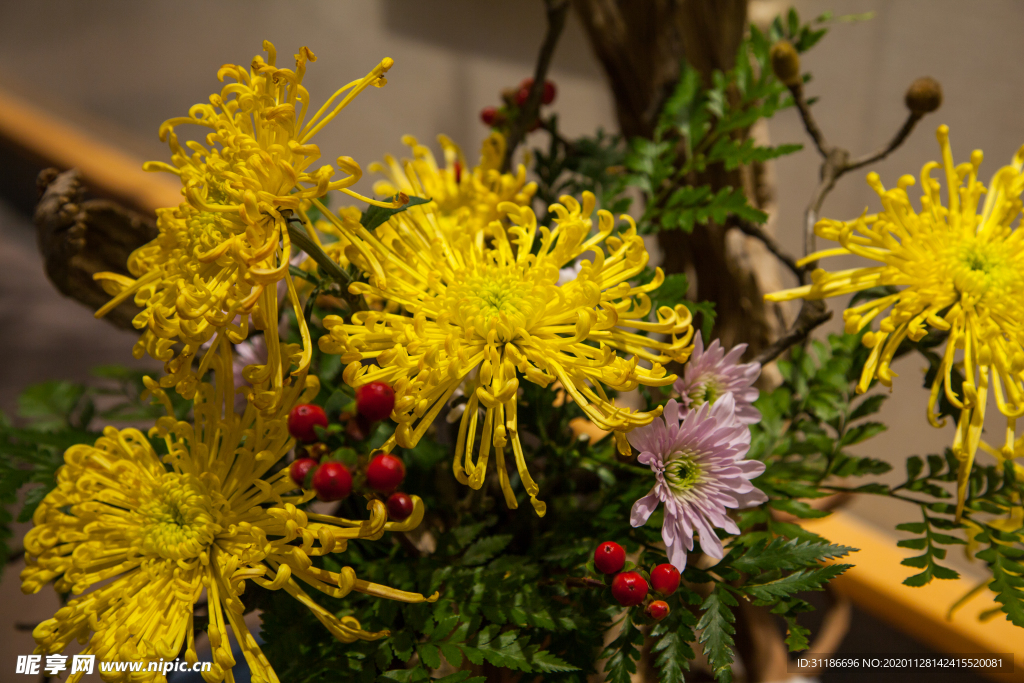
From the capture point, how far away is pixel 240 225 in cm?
30

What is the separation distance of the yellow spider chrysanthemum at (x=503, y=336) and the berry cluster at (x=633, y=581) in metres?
0.06

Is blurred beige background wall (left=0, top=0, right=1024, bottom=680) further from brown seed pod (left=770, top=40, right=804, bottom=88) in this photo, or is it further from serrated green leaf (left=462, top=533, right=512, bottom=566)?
serrated green leaf (left=462, top=533, right=512, bottom=566)

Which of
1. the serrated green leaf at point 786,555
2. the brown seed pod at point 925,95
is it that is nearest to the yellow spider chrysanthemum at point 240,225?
the serrated green leaf at point 786,555

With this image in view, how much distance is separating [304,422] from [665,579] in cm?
19

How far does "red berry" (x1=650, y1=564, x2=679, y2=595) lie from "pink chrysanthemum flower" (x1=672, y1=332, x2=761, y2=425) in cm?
9

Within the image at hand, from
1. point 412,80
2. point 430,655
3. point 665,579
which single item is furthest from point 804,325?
point 412,80

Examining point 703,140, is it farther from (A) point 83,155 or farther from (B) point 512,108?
(A) point 83,155

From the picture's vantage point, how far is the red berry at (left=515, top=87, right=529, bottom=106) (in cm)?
58

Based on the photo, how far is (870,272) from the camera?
1.19 ft

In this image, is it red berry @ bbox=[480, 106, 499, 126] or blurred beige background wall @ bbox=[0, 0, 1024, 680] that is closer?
red berry @ bbox=[480, 106, 499, 126]

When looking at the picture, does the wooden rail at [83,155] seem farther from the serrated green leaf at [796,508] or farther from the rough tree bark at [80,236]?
the serrated green leaf at [796,508]

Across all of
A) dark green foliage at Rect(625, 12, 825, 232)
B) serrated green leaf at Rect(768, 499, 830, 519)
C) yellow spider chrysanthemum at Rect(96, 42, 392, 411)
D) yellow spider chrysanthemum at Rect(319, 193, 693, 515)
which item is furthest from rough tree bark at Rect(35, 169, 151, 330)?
serrated green leaf at Rect(768, 499, 830, 519)

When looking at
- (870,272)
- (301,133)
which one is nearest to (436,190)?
(301,133)

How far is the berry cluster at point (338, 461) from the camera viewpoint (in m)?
0.26
